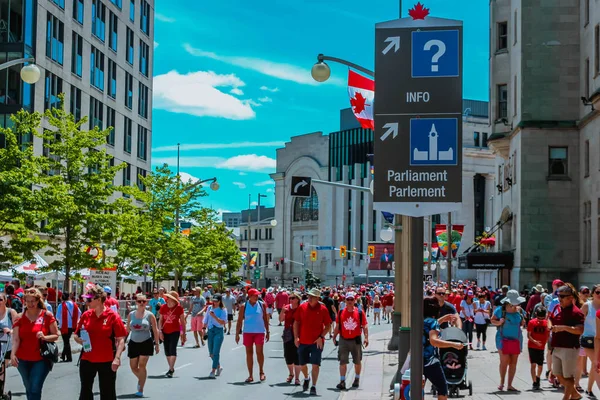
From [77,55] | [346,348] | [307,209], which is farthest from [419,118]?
[307,209]

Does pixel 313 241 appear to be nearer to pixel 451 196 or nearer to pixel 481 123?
pixel 481 123

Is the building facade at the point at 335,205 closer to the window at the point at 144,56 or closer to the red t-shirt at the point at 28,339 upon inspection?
the window at the point at 144,56

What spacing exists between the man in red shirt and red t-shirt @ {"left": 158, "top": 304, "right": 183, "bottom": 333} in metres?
3.12

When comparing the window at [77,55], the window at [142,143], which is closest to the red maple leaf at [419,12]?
the window at [77,55]

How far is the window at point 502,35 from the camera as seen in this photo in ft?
150

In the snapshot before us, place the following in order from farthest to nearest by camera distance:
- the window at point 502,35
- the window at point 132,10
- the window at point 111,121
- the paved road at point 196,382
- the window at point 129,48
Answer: the window at point 132,10 → the window at point 129,48 → the window at point 111,121 → the window at point 502,35 → the paved road at point 196,382

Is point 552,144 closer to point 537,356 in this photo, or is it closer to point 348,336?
point 537,356

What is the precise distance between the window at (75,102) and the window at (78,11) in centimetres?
423

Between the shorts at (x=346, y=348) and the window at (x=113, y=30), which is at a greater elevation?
the window at (x=113, y=30)

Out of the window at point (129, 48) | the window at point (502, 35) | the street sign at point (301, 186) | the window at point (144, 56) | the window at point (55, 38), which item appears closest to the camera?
the street sign at point (301, 186)

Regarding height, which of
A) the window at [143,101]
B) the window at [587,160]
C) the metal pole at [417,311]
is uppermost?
the window at [143,101]

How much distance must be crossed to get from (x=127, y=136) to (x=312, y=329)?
4841 cm

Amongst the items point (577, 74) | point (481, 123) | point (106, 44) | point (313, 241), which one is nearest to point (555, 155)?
point (577, 74)

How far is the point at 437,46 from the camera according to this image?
6906 mm
